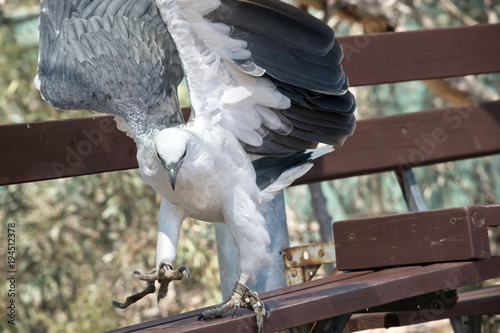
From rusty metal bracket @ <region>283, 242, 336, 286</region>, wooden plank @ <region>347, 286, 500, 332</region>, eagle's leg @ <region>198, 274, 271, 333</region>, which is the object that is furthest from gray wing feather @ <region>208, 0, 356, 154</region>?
wooden plank @ <region>347, 286, 500, 332</region>

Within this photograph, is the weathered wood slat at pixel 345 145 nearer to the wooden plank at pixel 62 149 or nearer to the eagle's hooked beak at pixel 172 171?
the wooden plank at pixel 62 149

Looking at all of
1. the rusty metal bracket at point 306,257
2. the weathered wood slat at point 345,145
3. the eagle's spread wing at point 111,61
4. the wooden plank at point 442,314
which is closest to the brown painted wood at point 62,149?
the weathered wood slat at point 345,145

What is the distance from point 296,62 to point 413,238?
0.69 meters

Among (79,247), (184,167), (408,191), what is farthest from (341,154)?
(79,247)

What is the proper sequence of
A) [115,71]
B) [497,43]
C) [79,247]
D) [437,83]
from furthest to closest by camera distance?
[79,247] → [437,83] → [497,43] → [115,71]

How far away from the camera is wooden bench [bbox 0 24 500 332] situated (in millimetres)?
1920

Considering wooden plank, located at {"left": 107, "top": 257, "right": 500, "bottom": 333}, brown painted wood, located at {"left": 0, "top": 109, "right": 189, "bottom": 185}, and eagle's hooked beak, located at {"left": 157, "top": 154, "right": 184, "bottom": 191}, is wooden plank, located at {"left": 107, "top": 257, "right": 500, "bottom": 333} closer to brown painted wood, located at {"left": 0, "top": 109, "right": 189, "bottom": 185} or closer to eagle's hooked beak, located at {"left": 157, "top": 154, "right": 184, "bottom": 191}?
eagle's hooked beak, located at {"left": 157, "top": 154, "right": 184, "bottom": 191}

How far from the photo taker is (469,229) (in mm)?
2109

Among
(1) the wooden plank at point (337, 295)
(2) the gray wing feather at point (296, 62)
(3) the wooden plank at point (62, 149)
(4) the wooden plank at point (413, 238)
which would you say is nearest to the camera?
(1) the wooden plank at point (337, 295)

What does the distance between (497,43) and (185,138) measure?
1983 mm

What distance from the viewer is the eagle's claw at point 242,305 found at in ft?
5.67

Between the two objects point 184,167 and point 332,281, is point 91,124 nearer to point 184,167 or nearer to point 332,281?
point 184,167

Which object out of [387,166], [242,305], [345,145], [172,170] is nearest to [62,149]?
[172,170]

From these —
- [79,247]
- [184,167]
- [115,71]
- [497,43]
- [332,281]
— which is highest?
[497,43]
